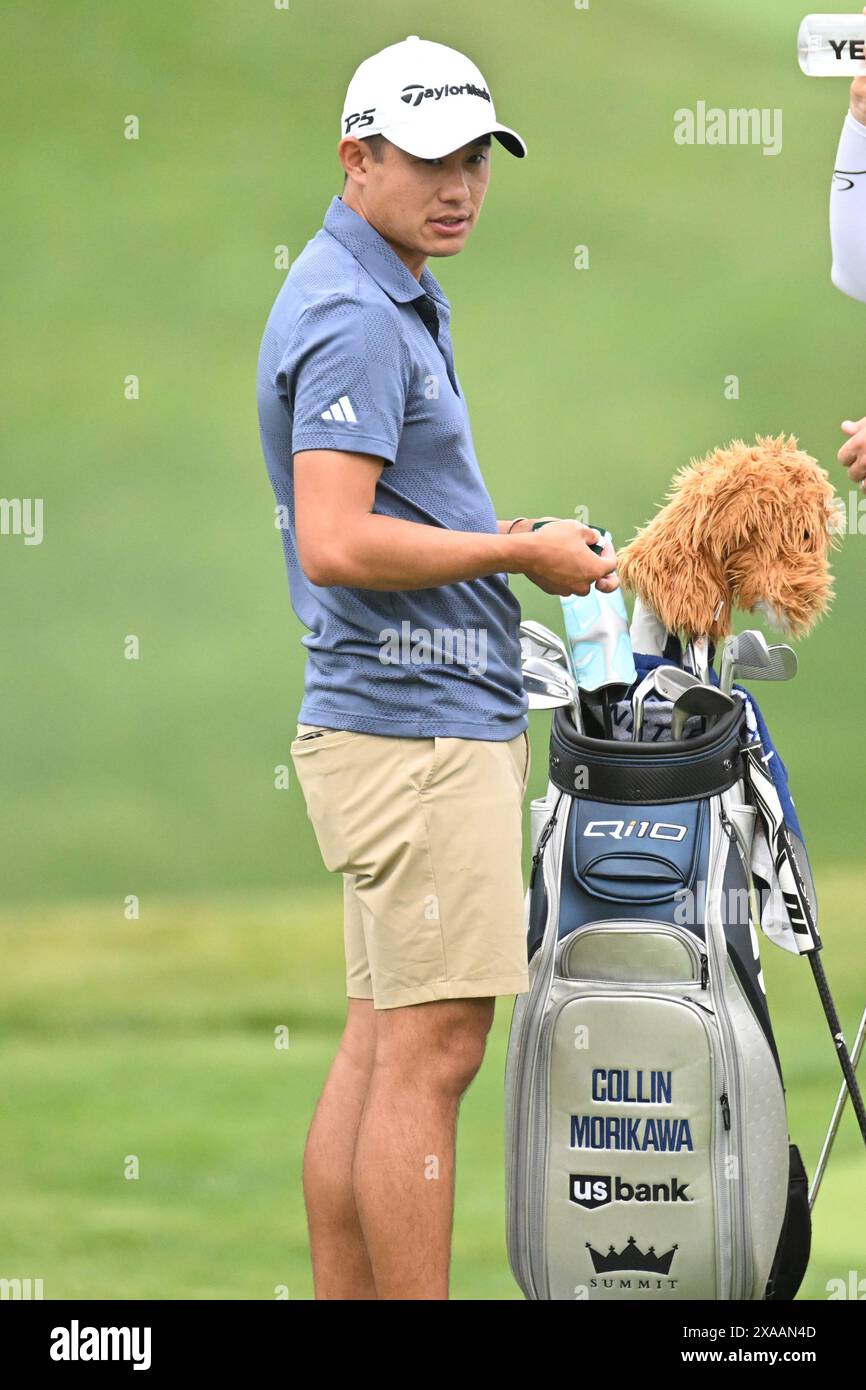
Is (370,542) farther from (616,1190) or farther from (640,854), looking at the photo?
(616,1190)

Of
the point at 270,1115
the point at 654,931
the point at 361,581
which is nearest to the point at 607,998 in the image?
the point at 654,931

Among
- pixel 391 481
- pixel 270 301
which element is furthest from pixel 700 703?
pixel 270 301

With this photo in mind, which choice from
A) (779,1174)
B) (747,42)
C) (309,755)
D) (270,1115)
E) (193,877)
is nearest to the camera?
(309,755)

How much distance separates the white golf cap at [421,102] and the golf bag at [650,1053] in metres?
0.63

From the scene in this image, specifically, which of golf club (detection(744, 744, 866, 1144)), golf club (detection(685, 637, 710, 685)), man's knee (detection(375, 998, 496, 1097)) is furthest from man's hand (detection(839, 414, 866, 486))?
man's knee (detection(375, 998, 496, 1097))

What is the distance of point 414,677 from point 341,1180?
1.67 feet

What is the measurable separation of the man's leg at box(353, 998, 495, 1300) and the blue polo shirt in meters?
0.28

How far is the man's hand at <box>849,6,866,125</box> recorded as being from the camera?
2.06 metres

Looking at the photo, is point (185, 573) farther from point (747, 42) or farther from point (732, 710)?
point (732, 710)

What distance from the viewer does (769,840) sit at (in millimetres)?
2051

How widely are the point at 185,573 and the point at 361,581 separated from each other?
1.91 m

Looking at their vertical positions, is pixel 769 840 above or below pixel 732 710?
below

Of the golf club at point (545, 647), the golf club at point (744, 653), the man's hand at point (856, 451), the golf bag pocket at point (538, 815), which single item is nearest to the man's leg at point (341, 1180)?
the golf bag pocket at point (538, 815)

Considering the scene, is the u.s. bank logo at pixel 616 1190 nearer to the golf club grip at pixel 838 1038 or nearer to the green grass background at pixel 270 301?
the golf club grip at pixel 838 1038
